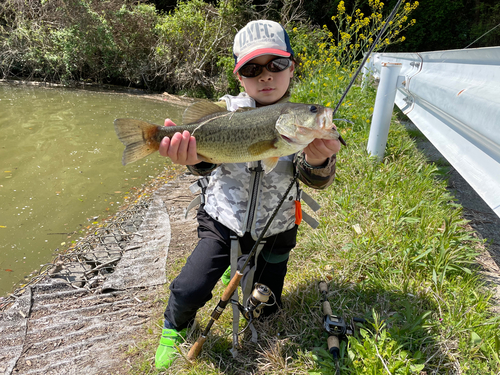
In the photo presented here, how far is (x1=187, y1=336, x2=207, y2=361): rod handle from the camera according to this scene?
2.25 meters

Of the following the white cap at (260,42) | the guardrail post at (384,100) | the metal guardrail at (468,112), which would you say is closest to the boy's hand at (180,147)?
the white cap at (260,42)

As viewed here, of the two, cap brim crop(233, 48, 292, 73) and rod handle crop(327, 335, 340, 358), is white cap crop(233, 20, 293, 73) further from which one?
rod handle crop(327, 335, 340, 358)

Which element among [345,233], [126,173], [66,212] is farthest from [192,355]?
[126,173]

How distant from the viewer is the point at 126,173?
690 cm

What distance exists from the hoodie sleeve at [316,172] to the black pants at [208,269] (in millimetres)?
516

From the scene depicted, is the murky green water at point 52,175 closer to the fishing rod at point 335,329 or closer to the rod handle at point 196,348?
the rod handle at point 196,348

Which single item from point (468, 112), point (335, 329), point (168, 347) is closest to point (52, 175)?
point (168, 347)

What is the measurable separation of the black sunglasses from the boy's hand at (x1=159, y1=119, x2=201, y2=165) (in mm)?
656

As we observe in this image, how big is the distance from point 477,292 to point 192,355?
83.2 inches

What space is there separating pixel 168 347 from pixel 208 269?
69cm

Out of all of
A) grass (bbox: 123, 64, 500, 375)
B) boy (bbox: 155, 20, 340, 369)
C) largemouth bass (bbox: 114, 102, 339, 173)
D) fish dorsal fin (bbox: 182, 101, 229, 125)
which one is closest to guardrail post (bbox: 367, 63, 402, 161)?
grass (bbox: 123, 64, 500, 375)

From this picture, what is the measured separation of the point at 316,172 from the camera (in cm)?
217

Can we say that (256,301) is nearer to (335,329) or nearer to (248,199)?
(335,329)

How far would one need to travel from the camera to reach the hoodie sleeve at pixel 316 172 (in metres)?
2.17
